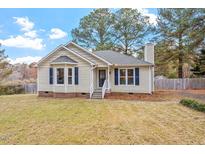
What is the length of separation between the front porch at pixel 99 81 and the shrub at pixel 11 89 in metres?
6.90

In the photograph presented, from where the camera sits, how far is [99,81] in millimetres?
13305

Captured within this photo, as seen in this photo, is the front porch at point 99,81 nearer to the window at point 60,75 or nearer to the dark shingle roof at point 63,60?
the dark shingle roof at point 63,60

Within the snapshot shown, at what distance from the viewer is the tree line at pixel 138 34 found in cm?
1878

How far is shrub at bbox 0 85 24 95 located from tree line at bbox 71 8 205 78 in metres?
6.05

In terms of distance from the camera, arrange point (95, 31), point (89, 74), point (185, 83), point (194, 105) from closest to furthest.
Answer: point (194, 105) → point (89, 74) → point (185, 83) → point (95, 31)

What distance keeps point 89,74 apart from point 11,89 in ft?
26.1

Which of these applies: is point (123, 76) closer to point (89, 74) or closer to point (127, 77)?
point (127, 77)

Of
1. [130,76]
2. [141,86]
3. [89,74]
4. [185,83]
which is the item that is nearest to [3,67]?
[89,74]

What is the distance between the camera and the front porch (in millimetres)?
12172

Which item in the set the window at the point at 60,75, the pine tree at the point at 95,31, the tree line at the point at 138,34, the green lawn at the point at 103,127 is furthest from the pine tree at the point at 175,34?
the green lawn at the point at 103,127

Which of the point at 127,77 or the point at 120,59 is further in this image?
the point at 120,59

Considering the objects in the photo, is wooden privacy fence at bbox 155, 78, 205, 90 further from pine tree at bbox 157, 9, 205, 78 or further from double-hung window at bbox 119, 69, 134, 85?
double-hung window at bbox 119, 69, 134, 85

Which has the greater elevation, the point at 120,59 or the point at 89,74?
the point at 120,59

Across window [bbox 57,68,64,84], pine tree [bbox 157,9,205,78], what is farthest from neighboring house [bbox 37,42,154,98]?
pine tree [bbox 157,9,205,78]
